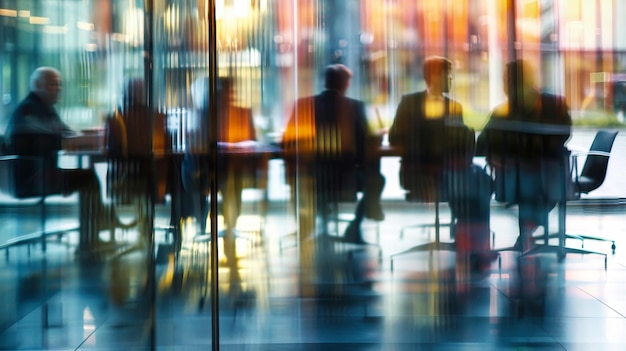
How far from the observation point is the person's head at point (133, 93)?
355 centimetres

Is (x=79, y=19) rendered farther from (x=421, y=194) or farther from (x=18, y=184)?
(x=421, y=194)

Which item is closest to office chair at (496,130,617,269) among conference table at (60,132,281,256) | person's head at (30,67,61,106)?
conference table at (60,132,281,256)

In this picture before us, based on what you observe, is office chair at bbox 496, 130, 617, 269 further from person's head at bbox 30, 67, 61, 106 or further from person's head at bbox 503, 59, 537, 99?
person's head at bbox 30, 67, 61, 106

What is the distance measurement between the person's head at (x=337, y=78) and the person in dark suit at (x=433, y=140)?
277mm

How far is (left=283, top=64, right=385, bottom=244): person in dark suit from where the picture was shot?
348cm

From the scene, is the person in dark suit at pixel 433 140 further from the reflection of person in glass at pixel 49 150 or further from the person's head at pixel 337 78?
the reflection of person in glass at pixel 49 150

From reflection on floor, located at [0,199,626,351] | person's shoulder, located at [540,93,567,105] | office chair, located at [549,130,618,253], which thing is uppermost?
person's shoulder, located at [540,93,567,105]

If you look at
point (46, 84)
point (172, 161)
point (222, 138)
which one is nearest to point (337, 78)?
point (222, 138)

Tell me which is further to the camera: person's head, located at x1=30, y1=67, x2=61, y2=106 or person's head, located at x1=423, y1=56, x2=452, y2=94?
person's head, located at x1=30, y1=67, x2=61, y2=106

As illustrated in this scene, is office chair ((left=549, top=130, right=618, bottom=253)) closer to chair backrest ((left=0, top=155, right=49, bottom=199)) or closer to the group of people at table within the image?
the group of people at table

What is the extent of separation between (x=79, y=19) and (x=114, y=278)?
1.28m

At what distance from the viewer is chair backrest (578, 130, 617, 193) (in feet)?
11.5

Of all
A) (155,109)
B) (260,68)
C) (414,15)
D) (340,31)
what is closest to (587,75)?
(414,15)

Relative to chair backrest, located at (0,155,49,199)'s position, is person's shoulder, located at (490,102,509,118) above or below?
above
